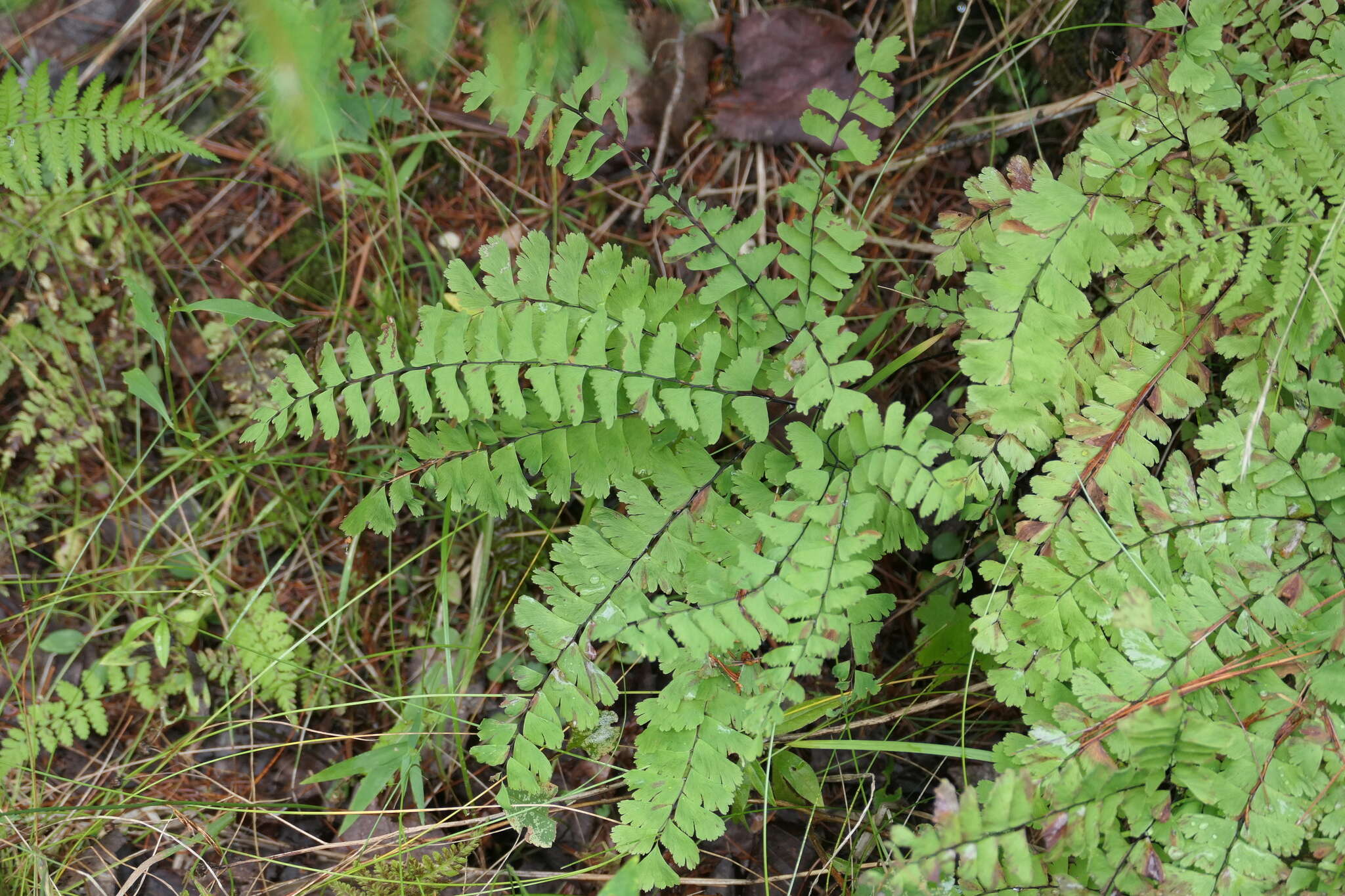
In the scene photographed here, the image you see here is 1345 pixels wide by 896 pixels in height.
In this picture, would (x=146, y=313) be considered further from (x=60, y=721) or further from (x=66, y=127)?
(x=60, y=721)

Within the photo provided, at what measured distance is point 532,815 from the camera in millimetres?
2236

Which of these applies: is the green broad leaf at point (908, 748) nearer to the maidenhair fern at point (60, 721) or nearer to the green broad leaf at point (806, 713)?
the green broad leaf at point (806, 713)

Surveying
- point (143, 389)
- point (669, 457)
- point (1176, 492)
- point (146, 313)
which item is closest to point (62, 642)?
point (143, 389)

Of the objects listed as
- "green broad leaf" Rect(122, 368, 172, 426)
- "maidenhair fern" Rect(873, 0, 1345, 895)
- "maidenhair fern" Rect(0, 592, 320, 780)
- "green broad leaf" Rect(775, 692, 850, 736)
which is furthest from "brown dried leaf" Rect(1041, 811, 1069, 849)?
"green broad leaf" Rect(122, 368, 172, 426)

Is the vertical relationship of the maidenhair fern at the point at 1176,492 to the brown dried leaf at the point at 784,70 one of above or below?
below

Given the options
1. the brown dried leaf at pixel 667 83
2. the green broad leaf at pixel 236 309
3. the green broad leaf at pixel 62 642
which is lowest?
the green broad leaf at pixel 62 642

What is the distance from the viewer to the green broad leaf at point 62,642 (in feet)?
9.54

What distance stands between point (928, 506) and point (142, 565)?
2519 millimetres

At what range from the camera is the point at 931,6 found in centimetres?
291

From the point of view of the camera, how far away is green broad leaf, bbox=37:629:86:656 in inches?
114

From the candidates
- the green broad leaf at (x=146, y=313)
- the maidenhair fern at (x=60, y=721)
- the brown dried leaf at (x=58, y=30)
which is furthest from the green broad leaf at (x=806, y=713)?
the brown dried leaf at (x=58, y=30)

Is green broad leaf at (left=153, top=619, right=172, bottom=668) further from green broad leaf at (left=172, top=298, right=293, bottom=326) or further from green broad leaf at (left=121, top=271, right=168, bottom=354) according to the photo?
green broad leaf at (left=172, top=298, right=293, bottom=326)

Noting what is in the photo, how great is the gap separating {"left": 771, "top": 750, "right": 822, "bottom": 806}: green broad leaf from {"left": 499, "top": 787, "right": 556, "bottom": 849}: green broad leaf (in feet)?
2.06

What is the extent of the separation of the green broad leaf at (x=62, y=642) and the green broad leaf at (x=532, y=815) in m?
1.73
